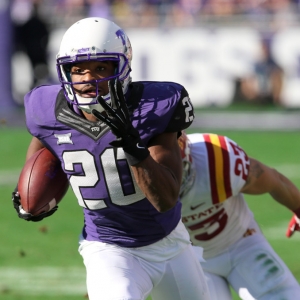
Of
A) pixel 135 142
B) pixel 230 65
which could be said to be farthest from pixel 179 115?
pixel 230 65

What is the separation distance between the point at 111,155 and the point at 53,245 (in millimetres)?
3298

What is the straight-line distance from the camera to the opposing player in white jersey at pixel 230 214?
4.07 metres

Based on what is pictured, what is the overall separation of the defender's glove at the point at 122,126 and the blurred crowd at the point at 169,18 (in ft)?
36.6

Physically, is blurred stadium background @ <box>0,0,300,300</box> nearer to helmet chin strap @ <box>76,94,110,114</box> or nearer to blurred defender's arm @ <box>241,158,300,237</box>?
blurred defender's arm @ <box>241,158,300,237</box>

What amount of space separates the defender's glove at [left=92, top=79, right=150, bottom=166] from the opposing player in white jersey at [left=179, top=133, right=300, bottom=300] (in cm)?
81

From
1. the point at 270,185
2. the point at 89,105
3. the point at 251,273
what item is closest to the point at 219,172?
the point at 270,185

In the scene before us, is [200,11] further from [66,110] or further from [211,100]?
[66,110]

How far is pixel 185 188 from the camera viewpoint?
402cm

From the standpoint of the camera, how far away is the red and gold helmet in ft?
12.9

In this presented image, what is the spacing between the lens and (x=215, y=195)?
4.11 metres

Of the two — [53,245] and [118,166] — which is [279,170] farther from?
[118,166]

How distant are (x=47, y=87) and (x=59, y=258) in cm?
266

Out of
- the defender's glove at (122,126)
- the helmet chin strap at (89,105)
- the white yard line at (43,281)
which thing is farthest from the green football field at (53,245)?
the defender's glove at (122,126)

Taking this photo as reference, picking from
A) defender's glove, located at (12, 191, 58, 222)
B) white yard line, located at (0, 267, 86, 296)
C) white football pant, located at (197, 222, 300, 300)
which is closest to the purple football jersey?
defender's glove, located at (12, 191, 58, 222)
